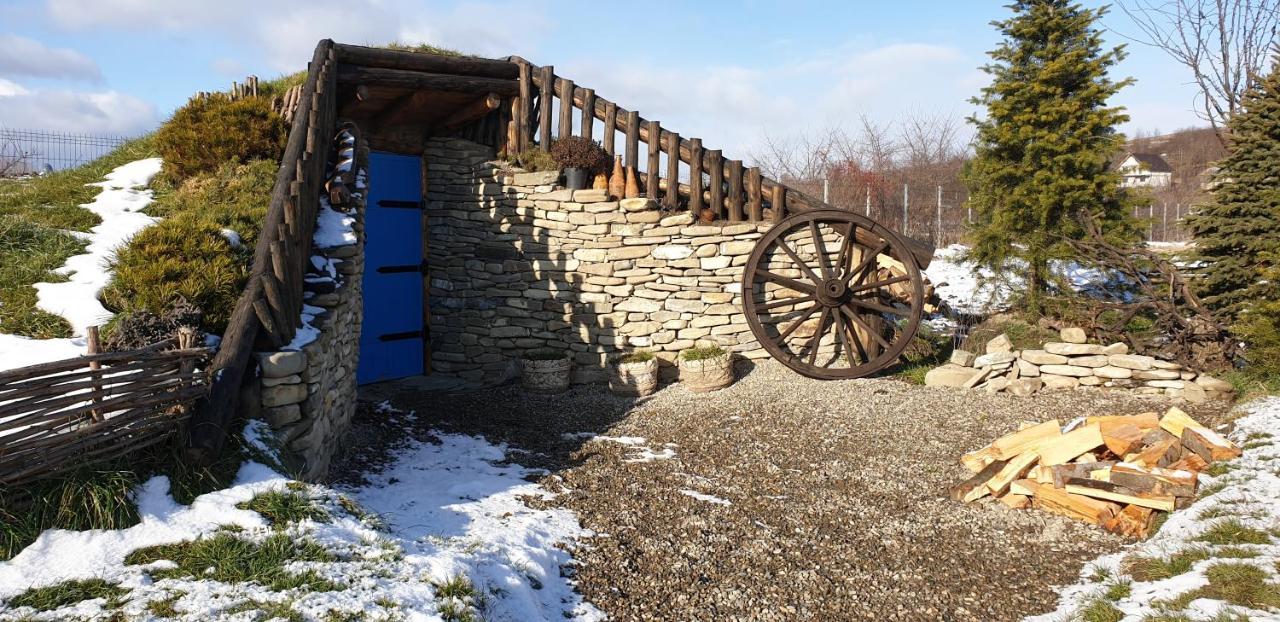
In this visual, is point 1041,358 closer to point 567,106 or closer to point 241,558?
point 567,106

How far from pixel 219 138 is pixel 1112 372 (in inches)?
334

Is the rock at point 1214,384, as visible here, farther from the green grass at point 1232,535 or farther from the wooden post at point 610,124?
the wooden post at point 610,124

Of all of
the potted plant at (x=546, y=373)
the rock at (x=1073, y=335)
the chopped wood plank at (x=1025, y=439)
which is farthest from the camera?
the potted plant at (x=546, y=373)

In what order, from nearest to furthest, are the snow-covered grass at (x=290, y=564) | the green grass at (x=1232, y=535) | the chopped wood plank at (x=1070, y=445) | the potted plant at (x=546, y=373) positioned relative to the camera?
the snow-covered grass at (x=290, y=564), the green grass at (x=1232, y=535), the chopped wood plank at (x=1070, y=445), the potted plant at (x=546, y=373)

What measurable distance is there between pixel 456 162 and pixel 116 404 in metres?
6.05

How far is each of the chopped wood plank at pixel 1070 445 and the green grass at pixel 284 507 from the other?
14.6 feet

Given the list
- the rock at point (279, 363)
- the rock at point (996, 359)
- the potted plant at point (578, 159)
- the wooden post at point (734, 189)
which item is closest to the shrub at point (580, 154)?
the potted plant at point (578, 159)

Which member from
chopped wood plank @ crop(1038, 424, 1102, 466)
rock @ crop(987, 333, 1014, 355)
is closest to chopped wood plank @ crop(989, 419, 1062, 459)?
chopped wood plank @ crop(1038, 424, 1102, 466)

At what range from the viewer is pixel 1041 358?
7180mm

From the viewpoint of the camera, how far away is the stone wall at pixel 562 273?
8.22m

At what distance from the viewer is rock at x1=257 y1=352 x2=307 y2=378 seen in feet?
14.0

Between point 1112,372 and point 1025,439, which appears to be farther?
point 1112,372

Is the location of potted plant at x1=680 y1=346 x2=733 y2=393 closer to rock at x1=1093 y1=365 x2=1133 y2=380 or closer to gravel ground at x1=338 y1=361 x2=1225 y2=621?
gravel ground at x1=338 y1=361 x2=1225 y2=621

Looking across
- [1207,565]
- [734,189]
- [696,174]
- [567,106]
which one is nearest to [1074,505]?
[1207,565]
